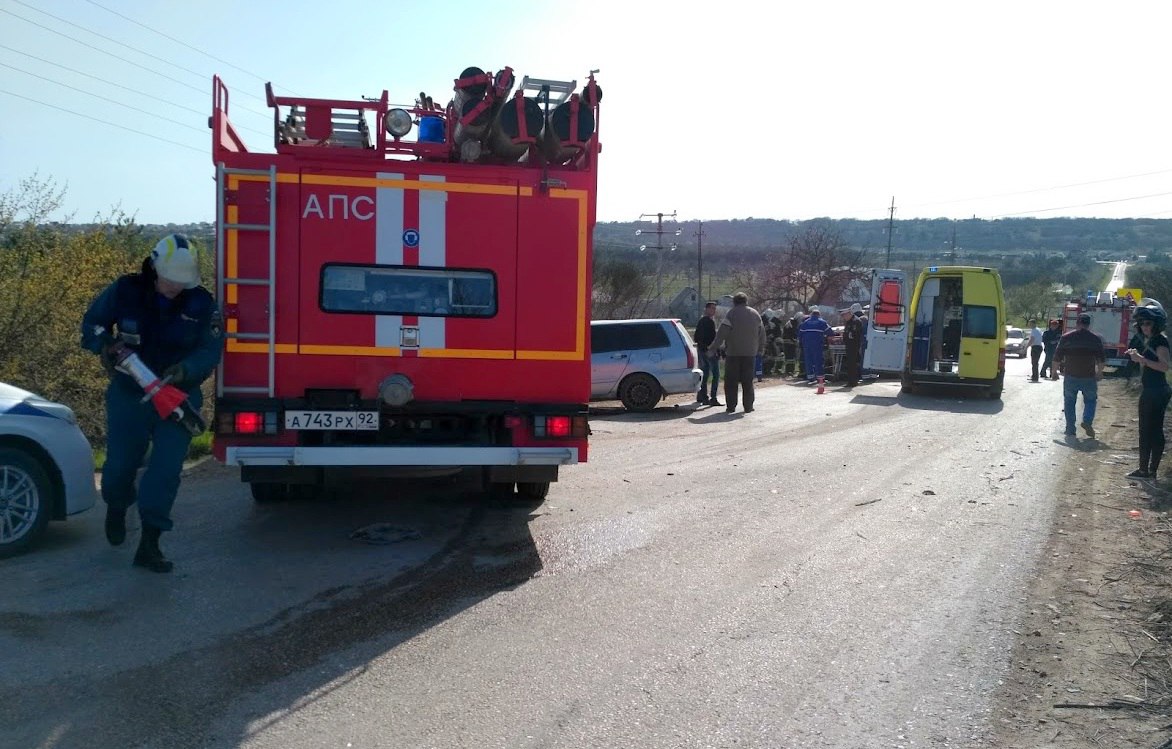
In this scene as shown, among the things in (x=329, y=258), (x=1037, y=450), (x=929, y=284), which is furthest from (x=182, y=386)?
(x=929, y=284)

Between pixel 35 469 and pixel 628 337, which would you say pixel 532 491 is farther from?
pixel 628 337

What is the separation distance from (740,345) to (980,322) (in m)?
7.04

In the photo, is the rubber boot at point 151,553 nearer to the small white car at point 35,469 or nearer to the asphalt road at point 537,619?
the asphalt road at point 537,619

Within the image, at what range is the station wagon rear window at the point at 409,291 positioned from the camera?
737 centimetres

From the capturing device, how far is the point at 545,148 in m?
7.50

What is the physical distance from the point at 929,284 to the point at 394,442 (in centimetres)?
1842

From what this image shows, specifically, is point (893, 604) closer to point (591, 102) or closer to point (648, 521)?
point (648, 521)

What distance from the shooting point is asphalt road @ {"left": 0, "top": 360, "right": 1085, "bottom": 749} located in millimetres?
4590

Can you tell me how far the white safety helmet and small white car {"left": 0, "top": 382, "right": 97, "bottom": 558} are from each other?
4.69 ft

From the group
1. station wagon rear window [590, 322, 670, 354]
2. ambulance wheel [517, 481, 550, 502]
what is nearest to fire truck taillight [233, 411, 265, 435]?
ambulance wheel [517, 481, 550, 502]

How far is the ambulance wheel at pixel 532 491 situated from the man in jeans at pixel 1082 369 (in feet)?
31.4

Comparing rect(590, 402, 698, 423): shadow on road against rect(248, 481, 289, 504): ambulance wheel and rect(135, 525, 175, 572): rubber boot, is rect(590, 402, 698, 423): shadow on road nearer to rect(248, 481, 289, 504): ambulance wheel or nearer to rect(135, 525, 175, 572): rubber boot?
rect(248, 481, 289, 504): ambulance wheel

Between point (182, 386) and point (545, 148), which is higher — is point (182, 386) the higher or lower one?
the lower one

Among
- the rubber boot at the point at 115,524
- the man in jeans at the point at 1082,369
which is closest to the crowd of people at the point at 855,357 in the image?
the man in jeans at the point at 1082,369
